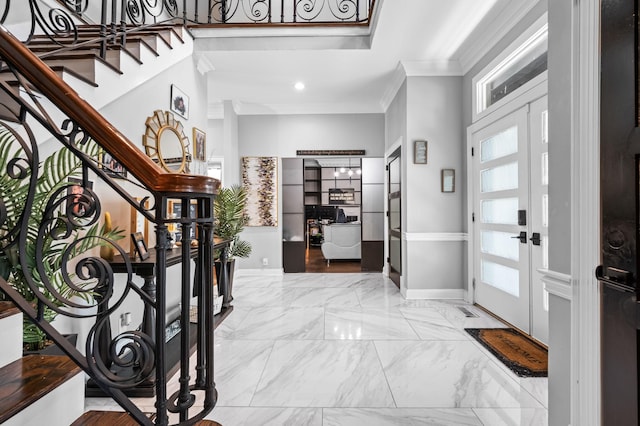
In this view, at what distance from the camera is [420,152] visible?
13.4 ft

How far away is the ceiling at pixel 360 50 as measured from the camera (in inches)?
123

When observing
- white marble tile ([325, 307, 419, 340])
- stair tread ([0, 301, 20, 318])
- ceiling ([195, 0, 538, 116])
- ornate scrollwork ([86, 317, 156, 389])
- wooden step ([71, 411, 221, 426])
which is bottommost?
white marble tile ([325, 307, 419, 340])

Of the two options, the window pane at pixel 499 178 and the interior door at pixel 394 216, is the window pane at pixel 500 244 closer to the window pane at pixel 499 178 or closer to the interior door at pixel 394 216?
the window pane at pixel 499 178

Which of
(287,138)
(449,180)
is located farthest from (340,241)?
(449,180)

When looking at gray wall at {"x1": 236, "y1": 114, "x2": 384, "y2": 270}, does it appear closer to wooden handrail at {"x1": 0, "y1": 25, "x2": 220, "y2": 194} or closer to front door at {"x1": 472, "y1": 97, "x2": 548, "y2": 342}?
front door at {"x1": 472, "y1": 97, "x2": 548, "y2": 342}

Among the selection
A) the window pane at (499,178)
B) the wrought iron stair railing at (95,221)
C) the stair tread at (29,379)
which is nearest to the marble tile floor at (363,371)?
the stair tread at (29,379)

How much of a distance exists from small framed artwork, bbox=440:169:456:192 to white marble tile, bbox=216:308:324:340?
2137mm

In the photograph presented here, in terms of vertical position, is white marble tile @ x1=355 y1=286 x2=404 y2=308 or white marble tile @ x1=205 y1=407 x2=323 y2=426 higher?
white marble tile @ x1=355 y1=286 x2=404 y2=308

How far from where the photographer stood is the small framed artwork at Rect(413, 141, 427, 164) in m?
4.09

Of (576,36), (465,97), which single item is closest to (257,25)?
(465,97)

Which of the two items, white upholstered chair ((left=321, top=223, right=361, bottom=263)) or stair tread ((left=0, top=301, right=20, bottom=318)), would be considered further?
white upholstered chair ((left=321, top=223, right=361, bottom=263))

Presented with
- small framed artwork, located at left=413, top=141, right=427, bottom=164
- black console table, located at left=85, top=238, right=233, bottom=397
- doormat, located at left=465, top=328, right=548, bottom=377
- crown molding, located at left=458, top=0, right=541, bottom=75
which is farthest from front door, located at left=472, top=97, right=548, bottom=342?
black console table, located at left=85, top=238, right=233, bottom=397

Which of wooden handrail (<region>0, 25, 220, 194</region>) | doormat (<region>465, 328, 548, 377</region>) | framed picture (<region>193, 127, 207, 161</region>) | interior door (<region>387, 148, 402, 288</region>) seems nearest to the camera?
wooden handrail (<region>0, 25, 220, 194</region>)

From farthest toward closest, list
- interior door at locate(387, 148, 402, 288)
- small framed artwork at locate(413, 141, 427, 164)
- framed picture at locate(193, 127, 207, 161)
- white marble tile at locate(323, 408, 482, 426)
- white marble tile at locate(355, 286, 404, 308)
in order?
1. interior door at locate(387, 148, 402, 288)
2. small framed artwork at locate(413, 141, 427, 164)
3. white marble tile at locate(355, 286, 404, 308)
4. framed picture at locate(193, 127, 207, 161)
5. white marble tile at locate(323, 408, 482, 426)
